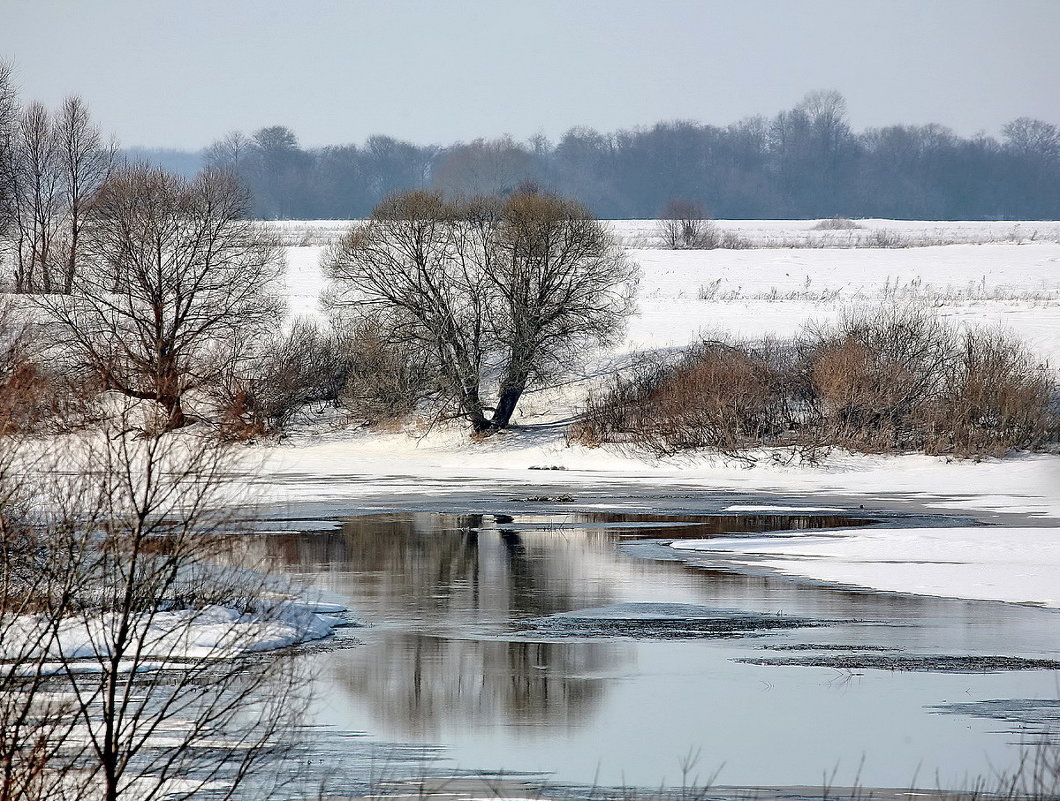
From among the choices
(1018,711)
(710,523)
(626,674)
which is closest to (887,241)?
(710,523)

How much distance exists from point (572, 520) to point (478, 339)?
59.3 feet

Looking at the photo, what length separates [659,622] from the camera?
53.7 ft

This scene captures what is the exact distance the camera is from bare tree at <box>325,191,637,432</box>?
44625 mm

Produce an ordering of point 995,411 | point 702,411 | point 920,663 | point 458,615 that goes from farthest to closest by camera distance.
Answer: point 702,411
point 995,411
point 458,615
point 920,663

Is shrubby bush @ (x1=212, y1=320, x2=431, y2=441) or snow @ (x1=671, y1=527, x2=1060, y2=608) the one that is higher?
shrubby bush @ (x1=212, y1=320, x2=431, y2=441)

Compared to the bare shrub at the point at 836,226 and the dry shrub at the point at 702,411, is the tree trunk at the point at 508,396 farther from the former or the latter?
the bare shrub at the point at 836,226

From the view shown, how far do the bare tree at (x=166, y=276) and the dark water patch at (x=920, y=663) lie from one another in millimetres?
33502

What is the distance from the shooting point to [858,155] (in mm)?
159875

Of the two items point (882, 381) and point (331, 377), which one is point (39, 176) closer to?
point (331, 377)

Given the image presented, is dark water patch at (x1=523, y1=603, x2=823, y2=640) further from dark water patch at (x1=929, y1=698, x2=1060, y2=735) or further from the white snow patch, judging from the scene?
dark water patch at (x1=929, y1=698, x2=1060, y2=735)

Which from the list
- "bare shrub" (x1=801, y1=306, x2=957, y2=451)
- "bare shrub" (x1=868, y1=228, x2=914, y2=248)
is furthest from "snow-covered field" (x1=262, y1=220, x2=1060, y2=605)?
"bare shrub" (x1=868, y1=228, x2=914, y2=248)

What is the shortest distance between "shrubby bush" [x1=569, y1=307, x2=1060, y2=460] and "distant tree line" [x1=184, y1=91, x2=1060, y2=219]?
8962 centimetres

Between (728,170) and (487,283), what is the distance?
116059mm

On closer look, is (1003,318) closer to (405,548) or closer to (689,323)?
(689,323)
